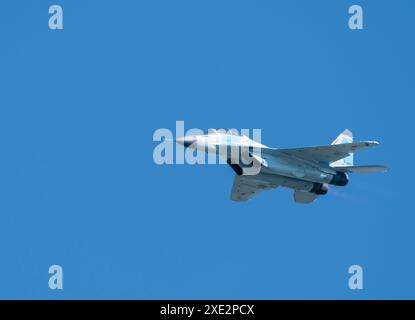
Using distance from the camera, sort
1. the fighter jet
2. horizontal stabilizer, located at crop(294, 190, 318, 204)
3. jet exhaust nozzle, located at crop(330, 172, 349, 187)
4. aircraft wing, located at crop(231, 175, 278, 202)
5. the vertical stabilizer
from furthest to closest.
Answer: the vertical stabilizer
horizontal stabilizer, located at crop(294, 190, 318, 204)
aircraft wing, located at crop(231, 175, 278, 202)
jet exhaust nozzle, located at crop(330, 172, 349, 187)
the fighter jet

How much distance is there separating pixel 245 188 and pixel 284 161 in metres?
3.92

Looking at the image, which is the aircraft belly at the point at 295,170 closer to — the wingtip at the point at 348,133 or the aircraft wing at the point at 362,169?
the aircraft wing at the point at 362,169

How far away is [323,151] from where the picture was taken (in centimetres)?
3638

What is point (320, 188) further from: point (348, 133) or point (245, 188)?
point (348, 133)

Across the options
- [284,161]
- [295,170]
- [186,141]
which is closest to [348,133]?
[295,170]

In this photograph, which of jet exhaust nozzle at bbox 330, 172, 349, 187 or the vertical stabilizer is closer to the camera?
jet exhaust nozzle at bbox 330, 172, 349, 187

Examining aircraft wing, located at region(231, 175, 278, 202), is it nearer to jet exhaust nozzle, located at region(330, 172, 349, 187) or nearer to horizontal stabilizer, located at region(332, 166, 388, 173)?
jet exhaust nozzle, located at region(330, 172, 349, 187)

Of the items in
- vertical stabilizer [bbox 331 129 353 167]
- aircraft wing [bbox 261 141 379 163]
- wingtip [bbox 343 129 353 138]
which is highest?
wingtip [bbox 343 129 353 138]

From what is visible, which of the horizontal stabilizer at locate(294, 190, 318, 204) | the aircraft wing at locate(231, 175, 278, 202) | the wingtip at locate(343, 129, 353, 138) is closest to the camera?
the aircraft wing at locate(231, 175, 278, 202)

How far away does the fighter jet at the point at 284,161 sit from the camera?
34781 millimetres

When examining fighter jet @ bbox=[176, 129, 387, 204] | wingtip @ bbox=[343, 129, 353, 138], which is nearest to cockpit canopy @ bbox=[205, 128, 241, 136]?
fighter jet @ bbox=[176, 129, 387, 204]

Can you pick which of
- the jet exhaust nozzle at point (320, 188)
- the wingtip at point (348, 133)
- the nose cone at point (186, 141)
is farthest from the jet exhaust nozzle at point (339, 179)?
the nose cone at point (186, 141)

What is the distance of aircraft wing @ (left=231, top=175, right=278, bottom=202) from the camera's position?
38.3 metres
